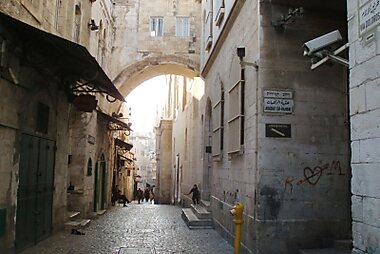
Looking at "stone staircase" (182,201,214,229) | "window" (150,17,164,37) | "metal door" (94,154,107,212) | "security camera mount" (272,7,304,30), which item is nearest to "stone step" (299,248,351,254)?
"security camera mount" (272,7,304,30)

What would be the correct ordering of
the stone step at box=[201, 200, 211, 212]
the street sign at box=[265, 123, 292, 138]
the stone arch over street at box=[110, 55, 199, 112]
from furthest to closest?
the stone arch over street at box=[110, 55, 199, 112] < the stone step at box=[201, 200, 211, 212] < the street sign at box=[265, 123, 292, 138]

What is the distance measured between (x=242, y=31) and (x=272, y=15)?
Answer: 161cm

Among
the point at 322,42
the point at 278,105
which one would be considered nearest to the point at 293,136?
Answer: the point at 278,105

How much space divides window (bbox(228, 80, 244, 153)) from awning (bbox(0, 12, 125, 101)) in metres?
2.64

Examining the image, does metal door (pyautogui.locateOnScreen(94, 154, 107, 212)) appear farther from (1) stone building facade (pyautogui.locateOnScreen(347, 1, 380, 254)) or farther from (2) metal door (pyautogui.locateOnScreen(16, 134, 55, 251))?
(1) stone building facade (pyautogui.locateOnScreen(347, 1, 380, 254))

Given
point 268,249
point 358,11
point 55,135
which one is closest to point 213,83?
point 55,135

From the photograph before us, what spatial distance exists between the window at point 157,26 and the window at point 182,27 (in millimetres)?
756

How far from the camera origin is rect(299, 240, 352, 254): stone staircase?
6.92m

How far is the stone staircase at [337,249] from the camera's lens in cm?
692

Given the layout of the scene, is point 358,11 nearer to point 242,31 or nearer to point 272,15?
point 272,15

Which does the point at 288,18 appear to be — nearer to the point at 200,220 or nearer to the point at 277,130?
the point at 277,130

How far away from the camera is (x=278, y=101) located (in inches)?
295

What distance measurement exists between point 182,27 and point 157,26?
4.14 feet

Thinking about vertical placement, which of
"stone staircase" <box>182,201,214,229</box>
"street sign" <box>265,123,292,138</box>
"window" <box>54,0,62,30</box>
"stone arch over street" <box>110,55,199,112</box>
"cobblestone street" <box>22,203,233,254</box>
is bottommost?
"cobblestone street" <box>22,203,233,254</box>
